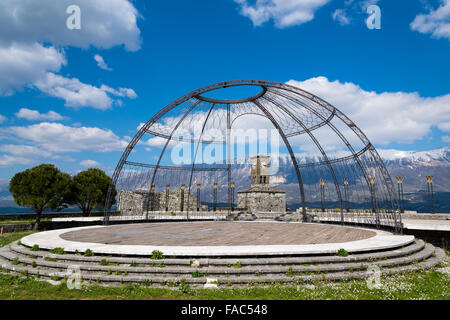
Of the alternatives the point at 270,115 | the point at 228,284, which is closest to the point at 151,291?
the point at 228,284

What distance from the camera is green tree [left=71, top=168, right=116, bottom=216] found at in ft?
119

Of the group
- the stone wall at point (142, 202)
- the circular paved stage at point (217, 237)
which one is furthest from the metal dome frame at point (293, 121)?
the stone wall at point (142, 202)

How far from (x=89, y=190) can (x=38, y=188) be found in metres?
9.74

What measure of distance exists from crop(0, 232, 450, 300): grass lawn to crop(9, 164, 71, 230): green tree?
22721 mm

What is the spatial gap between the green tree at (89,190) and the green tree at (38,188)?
631 cm

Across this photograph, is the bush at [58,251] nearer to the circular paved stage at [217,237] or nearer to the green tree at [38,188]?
the circular paved stage at [217,237]

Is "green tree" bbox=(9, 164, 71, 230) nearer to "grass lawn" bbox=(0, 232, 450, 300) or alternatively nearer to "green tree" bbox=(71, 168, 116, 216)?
"green tree" bbox=(71, 168, 116, 216)

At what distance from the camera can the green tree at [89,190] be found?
Result: 119ft

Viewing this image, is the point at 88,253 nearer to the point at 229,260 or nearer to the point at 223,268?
the point at 223,268

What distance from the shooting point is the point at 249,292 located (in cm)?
689

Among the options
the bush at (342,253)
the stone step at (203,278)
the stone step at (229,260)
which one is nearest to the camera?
the stone step at (203,278)

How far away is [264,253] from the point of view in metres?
8.49
